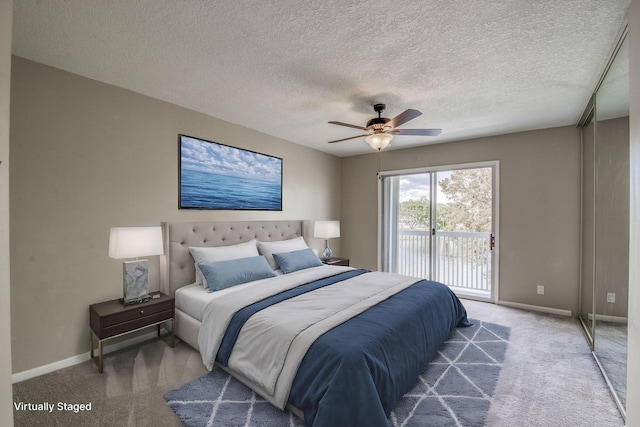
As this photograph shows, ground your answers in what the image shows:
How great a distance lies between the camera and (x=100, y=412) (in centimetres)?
184

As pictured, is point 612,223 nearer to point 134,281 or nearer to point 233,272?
point 233,272

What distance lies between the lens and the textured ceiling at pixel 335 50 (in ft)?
5.47

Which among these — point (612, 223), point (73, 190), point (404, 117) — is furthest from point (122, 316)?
point (612, 223)

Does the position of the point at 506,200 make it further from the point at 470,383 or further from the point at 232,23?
the point at 232,23

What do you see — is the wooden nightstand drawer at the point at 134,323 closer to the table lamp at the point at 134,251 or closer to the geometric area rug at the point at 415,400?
the table lamp at the point at 134,251

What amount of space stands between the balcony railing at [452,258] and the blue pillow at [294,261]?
2.03m

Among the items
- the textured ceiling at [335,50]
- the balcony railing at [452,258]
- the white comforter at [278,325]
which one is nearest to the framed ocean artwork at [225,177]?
the textured ceiling at [335,50]

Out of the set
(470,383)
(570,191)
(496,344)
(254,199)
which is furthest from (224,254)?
(570,191)

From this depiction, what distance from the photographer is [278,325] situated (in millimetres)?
1958

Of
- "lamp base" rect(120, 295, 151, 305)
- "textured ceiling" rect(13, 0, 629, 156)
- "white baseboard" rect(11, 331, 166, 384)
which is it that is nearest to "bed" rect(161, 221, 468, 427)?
"lamp base" rect(120, 295, 151, 305)

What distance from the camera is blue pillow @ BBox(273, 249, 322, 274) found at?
351 centimetres

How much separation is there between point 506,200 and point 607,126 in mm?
1855

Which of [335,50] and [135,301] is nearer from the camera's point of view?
[335,50]

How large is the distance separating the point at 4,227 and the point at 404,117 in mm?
2615
